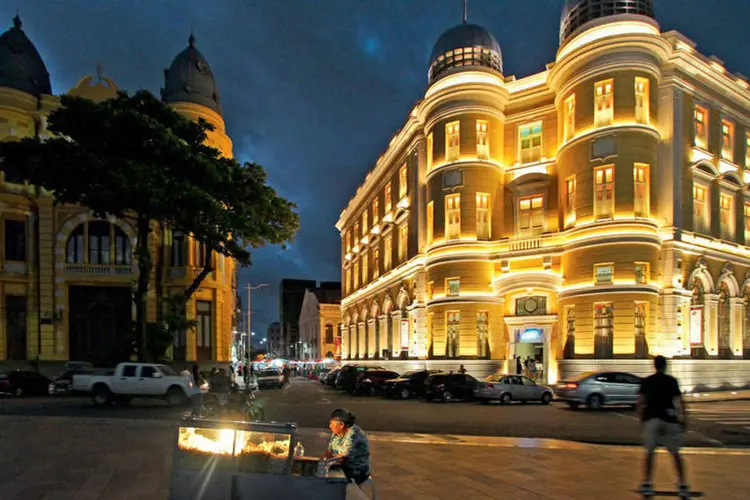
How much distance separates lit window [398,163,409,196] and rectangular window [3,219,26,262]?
26716mm

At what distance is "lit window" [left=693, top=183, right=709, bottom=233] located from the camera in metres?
31.5

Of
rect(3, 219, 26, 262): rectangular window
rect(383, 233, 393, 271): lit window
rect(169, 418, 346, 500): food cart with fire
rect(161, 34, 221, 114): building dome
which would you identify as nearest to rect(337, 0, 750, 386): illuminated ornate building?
rect(383, 233, 393, 271): lit window

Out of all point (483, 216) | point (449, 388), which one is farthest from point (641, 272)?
point (449, 388)

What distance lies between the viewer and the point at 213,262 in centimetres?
3753

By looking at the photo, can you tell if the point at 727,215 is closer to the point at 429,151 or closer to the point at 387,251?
the point at 429,151

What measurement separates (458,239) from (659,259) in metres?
11.3

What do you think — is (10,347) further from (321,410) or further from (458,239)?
(458,239)

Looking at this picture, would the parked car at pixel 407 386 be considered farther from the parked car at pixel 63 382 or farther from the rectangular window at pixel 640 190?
the parked car at pixel 63 382

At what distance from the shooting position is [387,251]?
162 ft

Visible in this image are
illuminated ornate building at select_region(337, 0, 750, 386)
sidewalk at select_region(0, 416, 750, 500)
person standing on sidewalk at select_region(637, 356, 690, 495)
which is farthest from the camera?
illuminated ornate building at select_region(337, 0, 750, 386)

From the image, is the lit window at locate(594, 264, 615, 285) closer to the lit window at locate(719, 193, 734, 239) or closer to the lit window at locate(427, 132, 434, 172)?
the lit window at locate(719, 193, 734, 239)

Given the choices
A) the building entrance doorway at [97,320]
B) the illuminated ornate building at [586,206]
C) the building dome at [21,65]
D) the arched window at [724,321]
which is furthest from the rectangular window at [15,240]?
the arched window at [724,321]

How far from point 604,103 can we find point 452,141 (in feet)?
31.5

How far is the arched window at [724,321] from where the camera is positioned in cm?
3256
